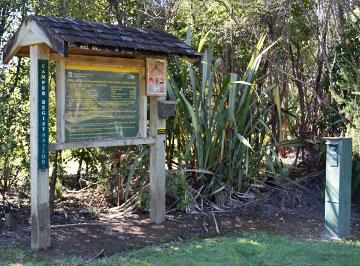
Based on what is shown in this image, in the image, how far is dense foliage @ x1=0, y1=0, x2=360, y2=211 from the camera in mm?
7188

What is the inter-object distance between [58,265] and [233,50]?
5.35m

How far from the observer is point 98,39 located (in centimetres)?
578

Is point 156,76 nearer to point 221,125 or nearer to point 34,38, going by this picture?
point 221,125

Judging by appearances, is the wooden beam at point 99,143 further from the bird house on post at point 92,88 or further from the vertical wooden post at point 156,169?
the vertical wooden post at point 156,169

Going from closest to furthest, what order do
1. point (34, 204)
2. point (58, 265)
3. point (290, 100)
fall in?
1. point (58, 265)
2. point (34, 204)
3. point (290, 100)

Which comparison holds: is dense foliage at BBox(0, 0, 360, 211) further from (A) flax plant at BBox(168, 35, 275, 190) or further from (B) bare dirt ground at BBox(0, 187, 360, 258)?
(B) bare dirt ground at BBox(0, 187, 360, 258)

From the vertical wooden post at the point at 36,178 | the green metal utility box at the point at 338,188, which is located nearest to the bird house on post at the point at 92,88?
the vertical wooden post at the point at 36,178

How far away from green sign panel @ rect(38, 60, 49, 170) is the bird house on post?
0.4 inches

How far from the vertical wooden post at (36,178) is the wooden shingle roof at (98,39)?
286 mm

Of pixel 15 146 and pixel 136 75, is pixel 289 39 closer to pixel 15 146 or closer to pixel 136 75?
pixel 136 75

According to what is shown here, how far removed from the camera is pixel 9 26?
7.23 m

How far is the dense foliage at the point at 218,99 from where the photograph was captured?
7188 mm

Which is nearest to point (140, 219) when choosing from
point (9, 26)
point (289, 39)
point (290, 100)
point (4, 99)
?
point (4, 99)

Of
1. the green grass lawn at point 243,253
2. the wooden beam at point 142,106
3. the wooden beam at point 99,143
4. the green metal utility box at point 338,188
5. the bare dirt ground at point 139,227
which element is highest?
the wooden beam at point 142,106
